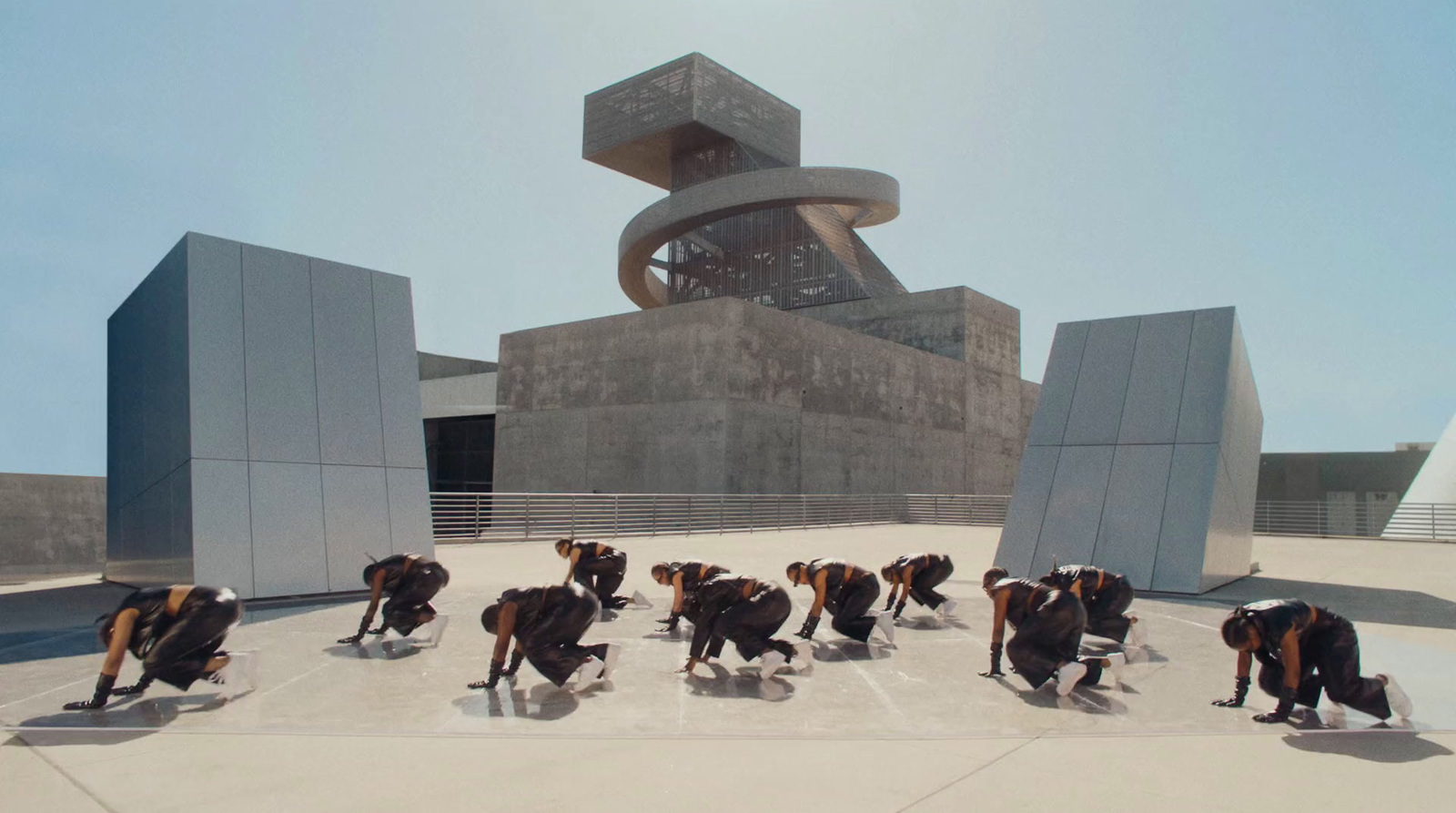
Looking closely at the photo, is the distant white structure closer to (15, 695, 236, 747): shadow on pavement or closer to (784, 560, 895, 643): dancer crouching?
(784, 560, 895, 643): dancer crouching

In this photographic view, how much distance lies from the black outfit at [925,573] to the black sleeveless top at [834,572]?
1502 millimetres

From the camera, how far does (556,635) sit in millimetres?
5859

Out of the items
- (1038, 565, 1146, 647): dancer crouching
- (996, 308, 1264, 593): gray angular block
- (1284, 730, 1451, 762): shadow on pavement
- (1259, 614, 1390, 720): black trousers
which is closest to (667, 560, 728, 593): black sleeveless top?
(1038, 565, 1146, 647): dancer crouching

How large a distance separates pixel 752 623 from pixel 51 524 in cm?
2783

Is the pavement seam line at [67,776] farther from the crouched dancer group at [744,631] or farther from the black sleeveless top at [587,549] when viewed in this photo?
the black sleeveless top at [587,549]

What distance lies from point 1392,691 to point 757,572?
27.3ft

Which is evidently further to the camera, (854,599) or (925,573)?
(925,573)

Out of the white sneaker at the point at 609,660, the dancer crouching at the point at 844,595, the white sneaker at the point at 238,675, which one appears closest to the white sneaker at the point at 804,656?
the dancer crouching at the point at 844,595

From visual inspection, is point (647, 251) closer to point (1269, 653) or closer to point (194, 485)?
point (194, 485)

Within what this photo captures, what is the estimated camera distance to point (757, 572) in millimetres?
12594

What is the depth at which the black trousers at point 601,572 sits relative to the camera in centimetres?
919

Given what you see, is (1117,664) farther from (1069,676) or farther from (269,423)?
(269,423)

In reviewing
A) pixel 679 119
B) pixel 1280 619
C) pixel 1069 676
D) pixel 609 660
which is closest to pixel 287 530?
pixel 609 660

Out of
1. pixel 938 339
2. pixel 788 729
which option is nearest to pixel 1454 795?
pixel 788 729
